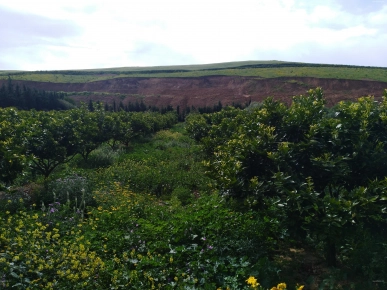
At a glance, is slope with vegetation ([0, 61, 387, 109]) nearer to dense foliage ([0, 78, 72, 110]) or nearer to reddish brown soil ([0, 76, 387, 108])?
reddish brown soil ([0, 76, 387, 108])

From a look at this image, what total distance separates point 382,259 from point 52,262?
14.4 ft

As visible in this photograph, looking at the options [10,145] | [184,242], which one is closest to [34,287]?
[184,242]

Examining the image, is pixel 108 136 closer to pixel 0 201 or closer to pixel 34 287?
pixel 0 201

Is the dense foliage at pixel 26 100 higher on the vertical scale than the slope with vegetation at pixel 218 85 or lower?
lower

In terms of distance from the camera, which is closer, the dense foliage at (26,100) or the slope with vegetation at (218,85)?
the dense foliage at (26,100)

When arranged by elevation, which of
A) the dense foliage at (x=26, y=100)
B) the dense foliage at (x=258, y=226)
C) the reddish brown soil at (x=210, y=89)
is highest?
the reddish brown soil at (x=210, y=89)

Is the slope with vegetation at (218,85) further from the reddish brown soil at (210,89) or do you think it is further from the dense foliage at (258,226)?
the dense foliage at (258,226)

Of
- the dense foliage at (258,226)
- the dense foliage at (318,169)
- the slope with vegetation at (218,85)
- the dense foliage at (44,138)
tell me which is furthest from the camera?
the slope with vegetation at (218,85)

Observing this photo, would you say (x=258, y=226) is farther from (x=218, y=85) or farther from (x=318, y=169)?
(x=218, y=85)

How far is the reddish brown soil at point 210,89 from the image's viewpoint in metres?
55.9

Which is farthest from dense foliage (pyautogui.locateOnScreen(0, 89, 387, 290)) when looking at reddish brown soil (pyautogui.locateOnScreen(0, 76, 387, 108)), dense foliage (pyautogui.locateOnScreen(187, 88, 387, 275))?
reddish brown soil (pyautogui.locateOnScreen(0, 76, 387, 108))

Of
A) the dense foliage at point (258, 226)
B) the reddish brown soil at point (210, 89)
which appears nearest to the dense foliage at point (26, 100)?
the reddish brown soil at point (210, 89)

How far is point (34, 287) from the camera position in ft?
13.5

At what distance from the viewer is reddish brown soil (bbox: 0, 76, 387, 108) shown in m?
55.9
